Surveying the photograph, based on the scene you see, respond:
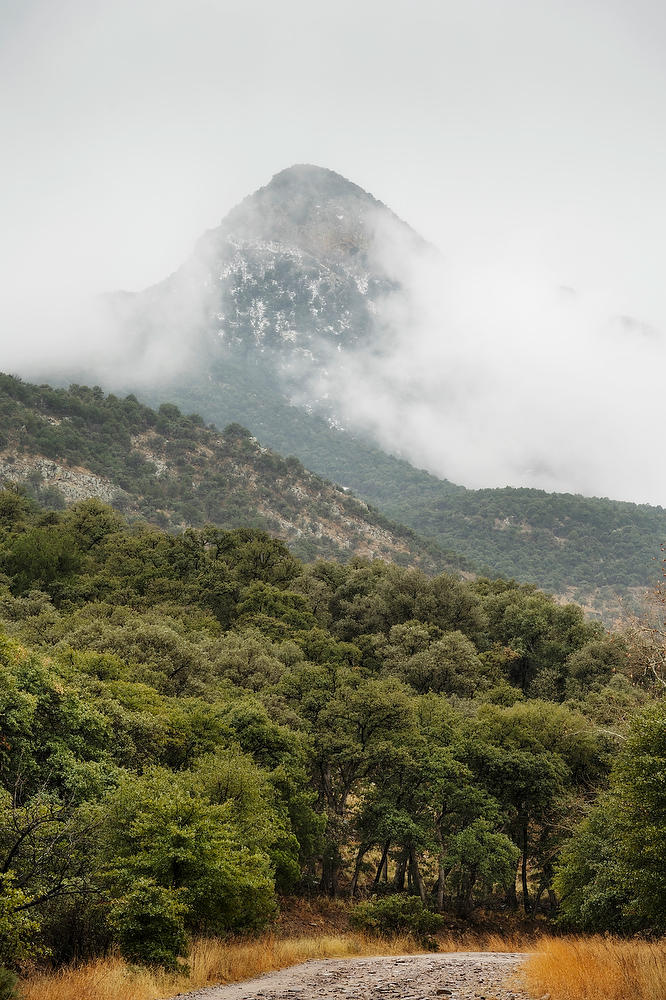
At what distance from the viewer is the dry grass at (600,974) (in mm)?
10766

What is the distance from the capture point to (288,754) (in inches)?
1415

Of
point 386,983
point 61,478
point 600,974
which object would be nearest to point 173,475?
point 61,478

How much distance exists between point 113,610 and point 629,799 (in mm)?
60627

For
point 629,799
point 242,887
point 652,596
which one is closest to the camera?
point 629,799

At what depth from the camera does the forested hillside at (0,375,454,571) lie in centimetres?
14600

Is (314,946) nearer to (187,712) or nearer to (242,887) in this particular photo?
(242,887)

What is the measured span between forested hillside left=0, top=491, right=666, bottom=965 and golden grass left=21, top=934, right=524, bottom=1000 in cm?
76

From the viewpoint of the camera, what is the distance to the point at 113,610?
221 feet

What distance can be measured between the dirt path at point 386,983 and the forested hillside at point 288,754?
8.55 feet

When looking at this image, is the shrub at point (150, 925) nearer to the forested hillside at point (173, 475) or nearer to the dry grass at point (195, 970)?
the dry grass at point (195, 970)

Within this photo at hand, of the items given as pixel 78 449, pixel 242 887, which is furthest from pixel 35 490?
pixel 242 887

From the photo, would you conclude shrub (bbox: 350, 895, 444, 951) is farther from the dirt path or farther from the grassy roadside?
the dirt path

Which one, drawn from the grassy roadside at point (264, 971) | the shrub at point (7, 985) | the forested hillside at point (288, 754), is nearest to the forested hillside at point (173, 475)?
the forested hillside at point (288, 754)

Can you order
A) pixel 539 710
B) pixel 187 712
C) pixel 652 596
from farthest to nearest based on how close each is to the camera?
pixel 539 710 < pixel 187 712 < pixel 652 596
